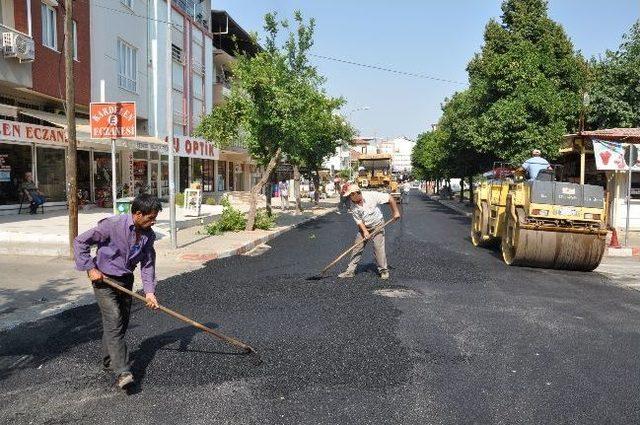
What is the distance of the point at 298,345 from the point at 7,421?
247 cm

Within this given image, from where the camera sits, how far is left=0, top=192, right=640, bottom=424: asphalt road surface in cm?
388

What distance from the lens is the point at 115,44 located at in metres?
22.2

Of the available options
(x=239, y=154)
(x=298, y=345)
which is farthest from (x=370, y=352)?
(x=239, y=154)

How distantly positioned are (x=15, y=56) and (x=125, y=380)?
14062 millimetres

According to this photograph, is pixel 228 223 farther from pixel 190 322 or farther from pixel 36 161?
pixel 190 322

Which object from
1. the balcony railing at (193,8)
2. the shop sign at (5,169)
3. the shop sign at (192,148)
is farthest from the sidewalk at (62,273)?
the balcony railing at (193,8)

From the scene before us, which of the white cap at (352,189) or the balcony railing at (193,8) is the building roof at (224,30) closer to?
the balcony railing at (193,8)

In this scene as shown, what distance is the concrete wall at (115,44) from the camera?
818 inches

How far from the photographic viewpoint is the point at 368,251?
12.4 metres

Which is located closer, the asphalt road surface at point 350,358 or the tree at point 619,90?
the asphalt road surface at point 350,358

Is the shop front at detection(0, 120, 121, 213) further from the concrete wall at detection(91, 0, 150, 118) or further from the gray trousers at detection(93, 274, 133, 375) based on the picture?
the gray trousers at detection(93, 274, 133, 375)

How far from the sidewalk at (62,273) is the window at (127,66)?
10.7 m

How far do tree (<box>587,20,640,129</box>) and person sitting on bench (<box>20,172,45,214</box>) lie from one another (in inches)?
744

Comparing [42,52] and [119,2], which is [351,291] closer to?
[42,52]
